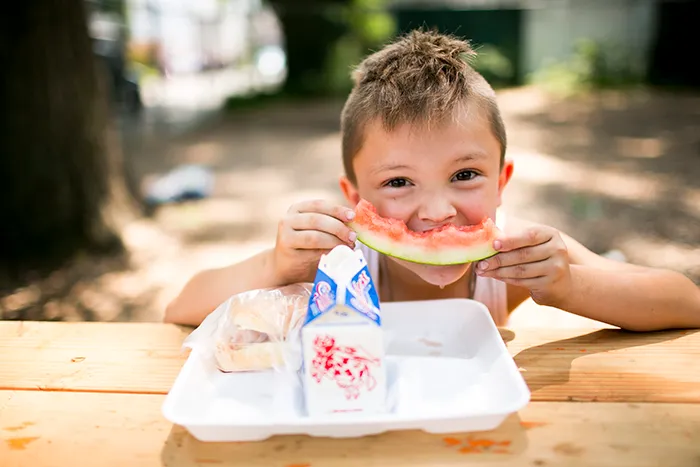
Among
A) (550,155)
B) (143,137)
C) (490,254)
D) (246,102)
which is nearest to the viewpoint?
(490,254)

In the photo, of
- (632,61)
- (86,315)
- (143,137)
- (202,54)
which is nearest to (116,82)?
(143,137)

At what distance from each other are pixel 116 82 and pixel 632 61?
46.0 feet

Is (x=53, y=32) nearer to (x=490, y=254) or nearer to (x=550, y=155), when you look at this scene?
(x=490, y=254)

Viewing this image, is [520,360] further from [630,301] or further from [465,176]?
[465,176]

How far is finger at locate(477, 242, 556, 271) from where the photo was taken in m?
1.85

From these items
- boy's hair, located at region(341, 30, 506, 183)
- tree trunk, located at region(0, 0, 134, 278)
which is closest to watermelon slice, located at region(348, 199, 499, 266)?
boy's hair, located at region(341, 30, 506, 183)

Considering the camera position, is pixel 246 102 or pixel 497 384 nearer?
pixel 497 384

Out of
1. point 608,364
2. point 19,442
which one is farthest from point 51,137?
point 608,364

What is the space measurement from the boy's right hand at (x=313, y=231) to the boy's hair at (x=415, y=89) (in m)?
0.38

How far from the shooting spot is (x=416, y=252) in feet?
6.52

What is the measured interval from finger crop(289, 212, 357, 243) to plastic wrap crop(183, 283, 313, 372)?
0.28 m

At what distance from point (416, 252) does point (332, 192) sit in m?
7.26

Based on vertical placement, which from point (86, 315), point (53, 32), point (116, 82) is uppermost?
point (53, 32)

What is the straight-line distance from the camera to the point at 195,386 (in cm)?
157
